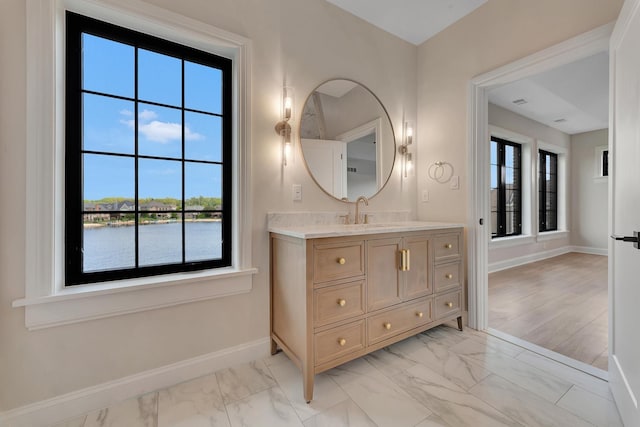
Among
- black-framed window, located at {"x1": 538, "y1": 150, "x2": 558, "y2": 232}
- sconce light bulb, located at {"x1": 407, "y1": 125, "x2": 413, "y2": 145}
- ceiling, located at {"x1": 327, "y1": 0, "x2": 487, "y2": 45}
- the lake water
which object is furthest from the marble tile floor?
black-framed window, located at {"x1": 538, "y1": 150, "x2": 558, "y2": 232}

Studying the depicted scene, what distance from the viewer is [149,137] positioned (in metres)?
1.62

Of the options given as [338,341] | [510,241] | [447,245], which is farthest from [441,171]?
[510,241]

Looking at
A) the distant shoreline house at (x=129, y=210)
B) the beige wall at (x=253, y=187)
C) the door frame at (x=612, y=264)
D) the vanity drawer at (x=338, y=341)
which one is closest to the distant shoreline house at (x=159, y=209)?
the distant shoreline house at (x=129, y=210)

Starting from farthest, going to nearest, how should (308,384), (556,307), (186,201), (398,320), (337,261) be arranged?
(556,307), (398,320), (186,201), (337,261), (308,384)

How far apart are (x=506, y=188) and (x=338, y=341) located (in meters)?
4.59

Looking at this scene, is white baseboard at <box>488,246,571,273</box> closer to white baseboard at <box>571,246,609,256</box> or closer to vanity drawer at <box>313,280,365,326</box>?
white baseboard at <box>571,246,609,256</box>

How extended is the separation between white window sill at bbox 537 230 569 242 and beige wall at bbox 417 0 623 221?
400cm

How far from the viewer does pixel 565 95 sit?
3.68m

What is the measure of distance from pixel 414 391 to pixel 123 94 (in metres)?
2.38

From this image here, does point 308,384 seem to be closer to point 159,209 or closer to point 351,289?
point 351,289

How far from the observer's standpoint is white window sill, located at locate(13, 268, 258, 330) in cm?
130

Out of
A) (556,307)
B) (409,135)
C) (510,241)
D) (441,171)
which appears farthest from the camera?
(510,241)

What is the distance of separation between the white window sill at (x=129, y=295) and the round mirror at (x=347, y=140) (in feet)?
3.18

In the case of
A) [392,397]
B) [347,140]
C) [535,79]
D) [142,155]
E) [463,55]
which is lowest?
[392,397]
